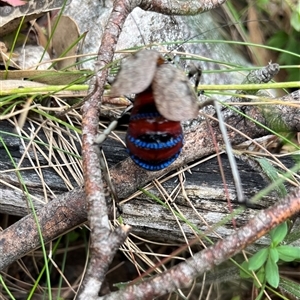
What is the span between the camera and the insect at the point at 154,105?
1091mm

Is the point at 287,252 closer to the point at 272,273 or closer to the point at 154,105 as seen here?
the point at 272,273

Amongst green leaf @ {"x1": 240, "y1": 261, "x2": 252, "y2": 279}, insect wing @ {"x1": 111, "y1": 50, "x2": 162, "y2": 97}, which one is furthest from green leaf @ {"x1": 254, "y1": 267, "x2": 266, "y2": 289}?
insect wing @ {"x1": 111, "y1": 50, "x2": 162, "y2": 97}

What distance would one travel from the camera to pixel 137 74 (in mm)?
1094

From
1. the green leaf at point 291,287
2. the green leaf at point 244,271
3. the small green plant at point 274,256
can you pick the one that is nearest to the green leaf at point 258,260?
the small green plant at point 274,256

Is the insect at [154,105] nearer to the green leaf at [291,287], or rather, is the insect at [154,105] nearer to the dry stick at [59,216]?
the dry stick at [59,216]

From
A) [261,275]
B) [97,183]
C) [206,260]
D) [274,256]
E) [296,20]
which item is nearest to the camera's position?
[206,260]

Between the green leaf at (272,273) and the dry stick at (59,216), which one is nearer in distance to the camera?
the green leaf at (272,273)

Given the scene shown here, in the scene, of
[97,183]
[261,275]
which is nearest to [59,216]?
[97,183]

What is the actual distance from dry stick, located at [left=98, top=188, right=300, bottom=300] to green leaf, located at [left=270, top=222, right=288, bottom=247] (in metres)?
0.19

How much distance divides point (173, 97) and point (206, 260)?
362 millimetres

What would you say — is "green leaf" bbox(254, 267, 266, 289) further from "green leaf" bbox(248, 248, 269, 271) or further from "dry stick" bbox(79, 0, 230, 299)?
"dry stick" bbox(79, 0, 230, 299)

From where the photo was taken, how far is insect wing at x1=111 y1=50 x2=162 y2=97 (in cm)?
107

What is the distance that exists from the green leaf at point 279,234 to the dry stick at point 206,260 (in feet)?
0.61

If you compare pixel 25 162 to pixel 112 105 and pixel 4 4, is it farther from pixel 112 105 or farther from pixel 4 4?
pixel 4 4
